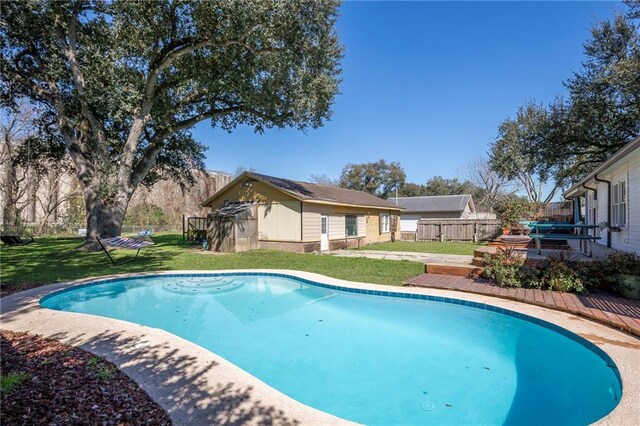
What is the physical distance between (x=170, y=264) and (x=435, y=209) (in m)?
24.5

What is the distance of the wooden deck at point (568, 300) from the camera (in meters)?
4.81

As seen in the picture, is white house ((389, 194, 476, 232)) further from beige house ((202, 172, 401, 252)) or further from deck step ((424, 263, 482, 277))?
deck step ((424, 263, 482, 277))

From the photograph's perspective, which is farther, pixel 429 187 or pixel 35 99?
pixel 429 187

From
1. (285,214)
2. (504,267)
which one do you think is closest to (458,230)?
(285,214)

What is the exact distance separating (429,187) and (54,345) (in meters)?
47.3

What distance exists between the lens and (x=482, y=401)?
3.66 meters

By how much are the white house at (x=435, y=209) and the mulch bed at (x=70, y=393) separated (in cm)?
2762

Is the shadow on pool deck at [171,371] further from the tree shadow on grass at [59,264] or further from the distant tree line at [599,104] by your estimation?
the distant tree line at [599,104]

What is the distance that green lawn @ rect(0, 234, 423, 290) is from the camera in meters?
8.72

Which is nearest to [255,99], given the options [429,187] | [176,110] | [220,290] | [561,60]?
[176,110]

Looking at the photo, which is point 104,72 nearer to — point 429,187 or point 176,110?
point 176,110

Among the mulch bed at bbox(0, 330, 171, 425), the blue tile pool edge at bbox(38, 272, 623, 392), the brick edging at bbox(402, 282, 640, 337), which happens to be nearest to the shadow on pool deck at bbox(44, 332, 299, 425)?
the mulch bed at bbox(0, 330, 171, 425)

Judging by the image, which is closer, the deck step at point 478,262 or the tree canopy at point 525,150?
the deck step at point 478,262

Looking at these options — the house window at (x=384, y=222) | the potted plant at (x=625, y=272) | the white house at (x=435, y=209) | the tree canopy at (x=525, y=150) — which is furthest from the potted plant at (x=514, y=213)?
the potted plant at (x=625, y=272)
